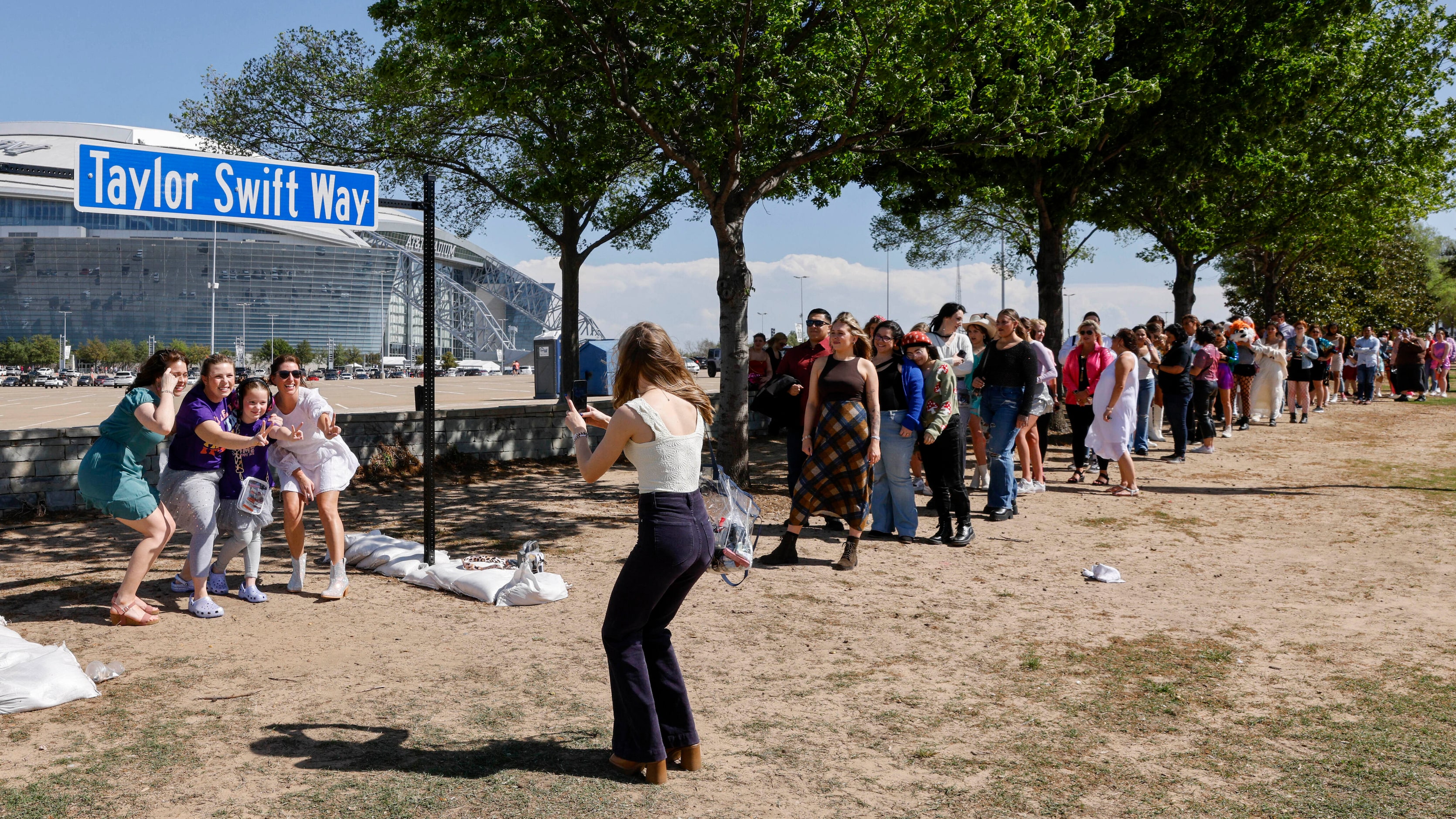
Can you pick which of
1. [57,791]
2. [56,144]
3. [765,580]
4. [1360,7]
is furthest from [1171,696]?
[56,144]

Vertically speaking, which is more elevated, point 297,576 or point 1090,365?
point 1090,365

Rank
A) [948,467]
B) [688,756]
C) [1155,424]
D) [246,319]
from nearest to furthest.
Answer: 1. [688,756]
2. [948,467]
3. [1155,424]
4. [246,319]

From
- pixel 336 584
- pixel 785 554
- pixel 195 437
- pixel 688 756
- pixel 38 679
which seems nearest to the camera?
pixel 688 756

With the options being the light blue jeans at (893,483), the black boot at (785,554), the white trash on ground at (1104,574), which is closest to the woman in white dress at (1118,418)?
the light blue jeans at (893,483)

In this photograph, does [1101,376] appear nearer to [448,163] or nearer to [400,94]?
[400,94]

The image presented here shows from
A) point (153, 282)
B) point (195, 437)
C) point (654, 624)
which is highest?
point (153, 282)

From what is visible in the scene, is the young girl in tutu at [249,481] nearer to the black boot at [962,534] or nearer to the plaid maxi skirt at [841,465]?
the plaid maxi skirt at [841,465]

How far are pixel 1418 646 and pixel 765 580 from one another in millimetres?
3614

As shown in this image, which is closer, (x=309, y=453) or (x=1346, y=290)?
(x=309, y=453)

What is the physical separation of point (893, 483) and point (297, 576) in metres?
4.38

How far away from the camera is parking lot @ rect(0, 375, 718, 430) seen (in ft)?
78.5

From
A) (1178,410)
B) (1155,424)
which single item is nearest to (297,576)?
(1178,410)

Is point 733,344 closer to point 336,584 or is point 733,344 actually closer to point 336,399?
point 336,584

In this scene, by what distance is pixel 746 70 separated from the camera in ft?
34.4
